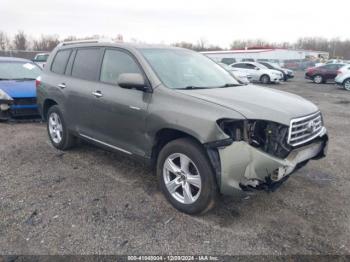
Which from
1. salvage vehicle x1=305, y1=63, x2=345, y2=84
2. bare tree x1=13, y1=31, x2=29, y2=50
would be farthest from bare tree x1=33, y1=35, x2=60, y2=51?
salvage vehicle x1=305, y1=63, x2=345, y2=84

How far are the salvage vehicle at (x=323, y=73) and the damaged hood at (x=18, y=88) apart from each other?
21.3m

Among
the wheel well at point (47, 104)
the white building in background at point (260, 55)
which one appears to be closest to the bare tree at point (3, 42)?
the white building in background at point (260, 55)

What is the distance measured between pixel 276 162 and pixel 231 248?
0.91 m

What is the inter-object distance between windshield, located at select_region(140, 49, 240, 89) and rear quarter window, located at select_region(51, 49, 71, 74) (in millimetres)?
1855

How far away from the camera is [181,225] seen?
3211 millimetres

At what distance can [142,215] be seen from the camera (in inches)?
134

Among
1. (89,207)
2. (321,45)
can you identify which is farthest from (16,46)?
(321,45)

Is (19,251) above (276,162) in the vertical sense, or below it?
below

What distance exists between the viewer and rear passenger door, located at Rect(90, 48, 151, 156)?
12.2 feet

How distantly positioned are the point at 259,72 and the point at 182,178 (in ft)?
64.1

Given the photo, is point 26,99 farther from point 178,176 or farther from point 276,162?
point 276,162

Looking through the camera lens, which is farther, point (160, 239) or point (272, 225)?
point (272, 225)

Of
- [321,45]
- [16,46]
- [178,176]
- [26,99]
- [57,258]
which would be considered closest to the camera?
[57,258]

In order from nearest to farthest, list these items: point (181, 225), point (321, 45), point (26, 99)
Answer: point (181, 225)
point (26, 99)
point (321, 45)
